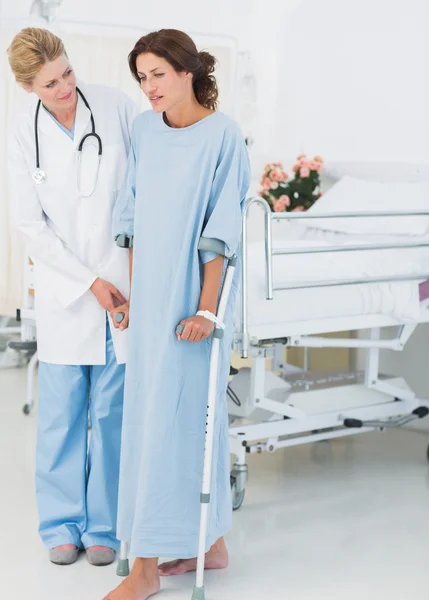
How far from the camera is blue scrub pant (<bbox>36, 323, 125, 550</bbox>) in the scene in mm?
2740

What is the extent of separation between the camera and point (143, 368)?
2.45m

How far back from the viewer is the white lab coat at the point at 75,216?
2629 millimetres

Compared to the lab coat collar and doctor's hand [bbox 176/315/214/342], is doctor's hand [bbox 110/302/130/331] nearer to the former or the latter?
doctor's hand [bbox 176/315/214/342]

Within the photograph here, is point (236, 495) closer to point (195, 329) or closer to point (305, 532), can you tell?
point (305, 532)

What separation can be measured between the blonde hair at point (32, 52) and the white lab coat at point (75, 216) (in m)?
0.17

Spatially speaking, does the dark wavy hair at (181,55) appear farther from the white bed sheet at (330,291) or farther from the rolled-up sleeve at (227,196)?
the white bed sheet at (330,291)

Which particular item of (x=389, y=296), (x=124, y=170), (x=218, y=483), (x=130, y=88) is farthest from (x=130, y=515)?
(x=130, y=88)

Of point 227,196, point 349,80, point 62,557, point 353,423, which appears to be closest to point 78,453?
point 62,557

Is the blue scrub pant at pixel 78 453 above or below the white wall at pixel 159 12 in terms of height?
below

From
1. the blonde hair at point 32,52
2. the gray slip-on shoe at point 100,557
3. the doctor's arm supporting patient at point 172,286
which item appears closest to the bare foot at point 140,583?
the doctor's arm supporting patient at point 172,286

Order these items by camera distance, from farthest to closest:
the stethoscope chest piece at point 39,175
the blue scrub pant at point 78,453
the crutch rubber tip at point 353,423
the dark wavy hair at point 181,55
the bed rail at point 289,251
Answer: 1. the crutch rubber tip at point 353,423
2. the bed rail at point 289,251
3. the blue scrub pant at point 78,453
4. the stethoscope chest piece at point 39,175
5. the dark wavy hair at point 181,55

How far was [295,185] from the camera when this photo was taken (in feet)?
15.6

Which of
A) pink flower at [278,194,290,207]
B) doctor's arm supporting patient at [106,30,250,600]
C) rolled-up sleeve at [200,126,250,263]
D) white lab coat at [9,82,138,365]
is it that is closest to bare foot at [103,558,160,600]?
doctor's arm supporting patient at [106,30,250,600]

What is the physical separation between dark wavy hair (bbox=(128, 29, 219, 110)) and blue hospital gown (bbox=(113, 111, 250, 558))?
0.28 feet
